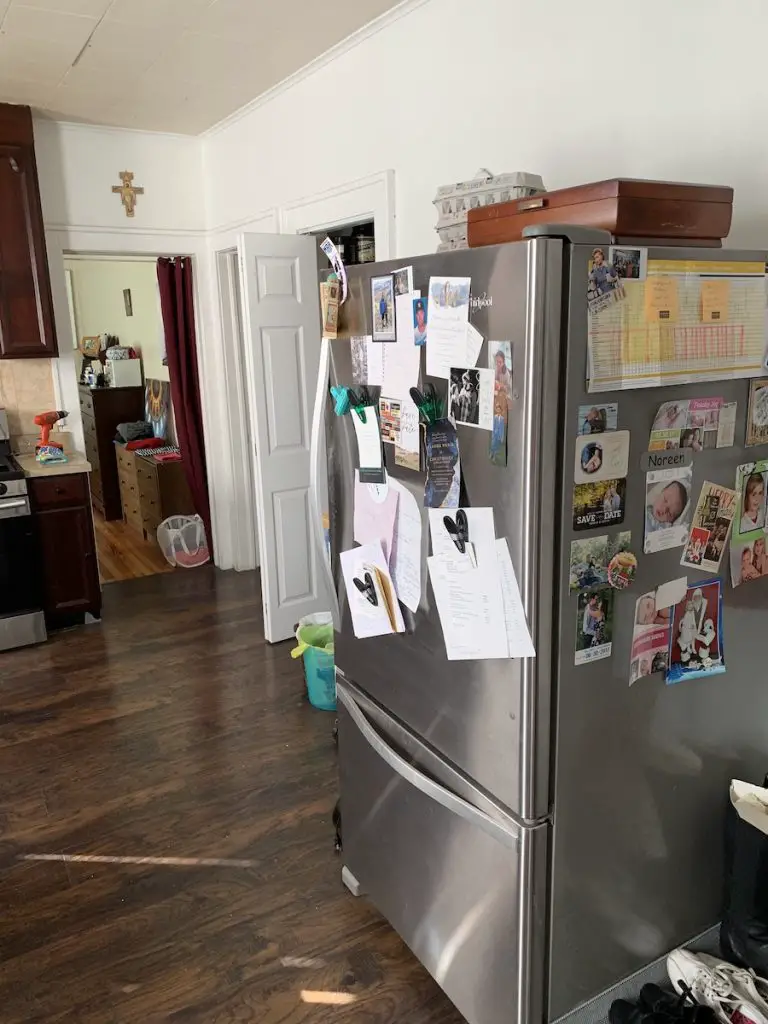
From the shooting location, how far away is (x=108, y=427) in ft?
22.1

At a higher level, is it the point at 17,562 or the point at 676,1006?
the point at 17,562

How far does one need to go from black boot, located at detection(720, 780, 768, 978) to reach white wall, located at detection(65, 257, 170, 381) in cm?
576

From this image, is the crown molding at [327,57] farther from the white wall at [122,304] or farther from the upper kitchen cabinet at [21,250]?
the white wall at [122,304]

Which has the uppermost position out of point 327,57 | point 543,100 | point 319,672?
point 327,57

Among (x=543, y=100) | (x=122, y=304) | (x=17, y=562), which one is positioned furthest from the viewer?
(x=122, y=304)

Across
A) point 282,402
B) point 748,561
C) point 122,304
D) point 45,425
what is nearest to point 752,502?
point 748,561

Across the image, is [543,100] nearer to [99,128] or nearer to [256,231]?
[256,231]

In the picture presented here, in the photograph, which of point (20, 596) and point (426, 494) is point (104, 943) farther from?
point (20, 596)

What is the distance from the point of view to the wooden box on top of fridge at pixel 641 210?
1.41 meters

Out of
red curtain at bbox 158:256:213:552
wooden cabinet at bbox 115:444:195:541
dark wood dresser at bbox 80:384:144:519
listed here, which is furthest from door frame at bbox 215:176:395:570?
dark wood dresser at bbox 80:384:144:519

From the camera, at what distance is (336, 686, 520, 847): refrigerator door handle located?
5.04ft

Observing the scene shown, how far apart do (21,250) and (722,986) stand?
4264mm

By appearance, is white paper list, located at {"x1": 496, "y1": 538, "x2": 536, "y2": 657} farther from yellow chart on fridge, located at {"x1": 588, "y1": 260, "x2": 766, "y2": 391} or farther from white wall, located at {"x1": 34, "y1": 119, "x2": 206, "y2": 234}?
white wall, located at {"x1": 34, "y1": 119, "x2": 206, "y2": 234}

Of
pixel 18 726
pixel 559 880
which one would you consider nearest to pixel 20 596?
pixel 18 726
